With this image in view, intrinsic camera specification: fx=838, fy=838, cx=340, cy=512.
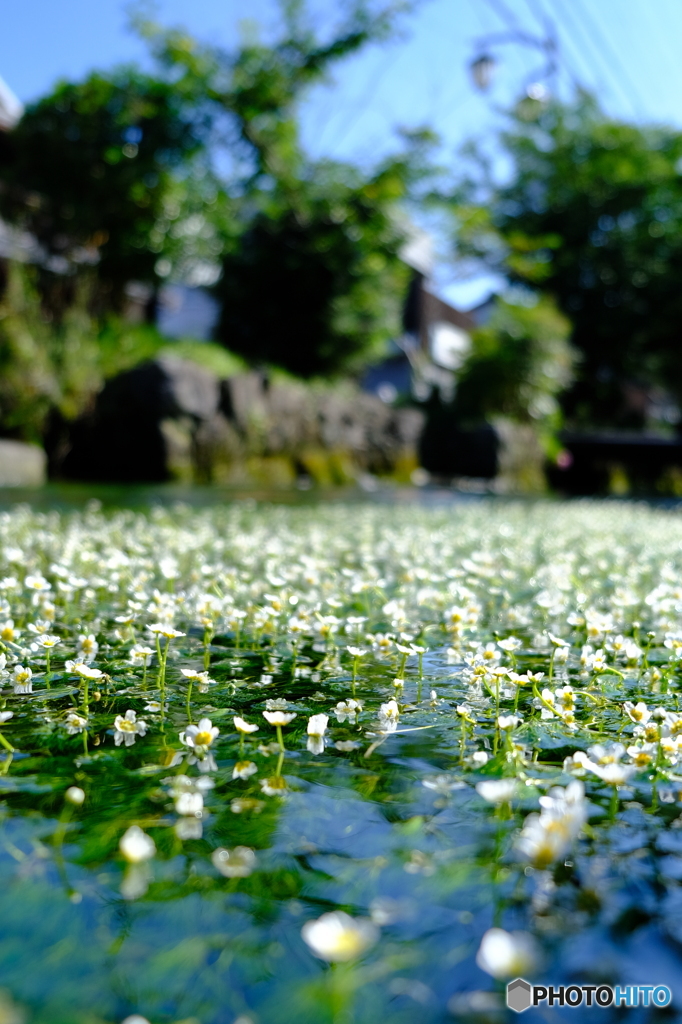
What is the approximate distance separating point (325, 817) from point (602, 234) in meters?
34.7

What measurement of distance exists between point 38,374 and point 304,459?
4587 millimetres

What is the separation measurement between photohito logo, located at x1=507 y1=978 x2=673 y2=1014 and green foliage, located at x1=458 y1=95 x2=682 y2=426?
102ft

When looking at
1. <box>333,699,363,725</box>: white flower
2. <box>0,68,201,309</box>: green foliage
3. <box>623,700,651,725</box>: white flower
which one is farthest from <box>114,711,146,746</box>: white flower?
<box>0,68,201,309</box>: green foliage

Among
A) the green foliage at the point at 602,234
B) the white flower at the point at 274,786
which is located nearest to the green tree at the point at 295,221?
the green foliage at the point at 602,234

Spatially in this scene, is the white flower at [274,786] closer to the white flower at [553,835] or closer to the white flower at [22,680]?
the white flower at [553,835]

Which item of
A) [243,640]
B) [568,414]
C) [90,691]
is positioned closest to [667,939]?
[90,691]

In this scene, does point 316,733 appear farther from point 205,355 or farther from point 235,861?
point 205,355

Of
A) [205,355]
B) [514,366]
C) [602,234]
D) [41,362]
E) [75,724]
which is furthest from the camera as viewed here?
[602,234]

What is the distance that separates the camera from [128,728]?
1755 mm

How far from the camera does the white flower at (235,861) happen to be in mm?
1229

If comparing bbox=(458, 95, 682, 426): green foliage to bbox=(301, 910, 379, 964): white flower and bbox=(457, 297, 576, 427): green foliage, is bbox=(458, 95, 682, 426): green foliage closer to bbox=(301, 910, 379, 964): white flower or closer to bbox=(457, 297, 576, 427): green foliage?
bbox=(457, 297, 576, 427): green foliage

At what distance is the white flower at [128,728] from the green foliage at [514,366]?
831 inches

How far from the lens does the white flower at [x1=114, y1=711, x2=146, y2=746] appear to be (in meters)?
1.75

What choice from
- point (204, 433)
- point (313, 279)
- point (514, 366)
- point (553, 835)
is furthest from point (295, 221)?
point (553, 835)
